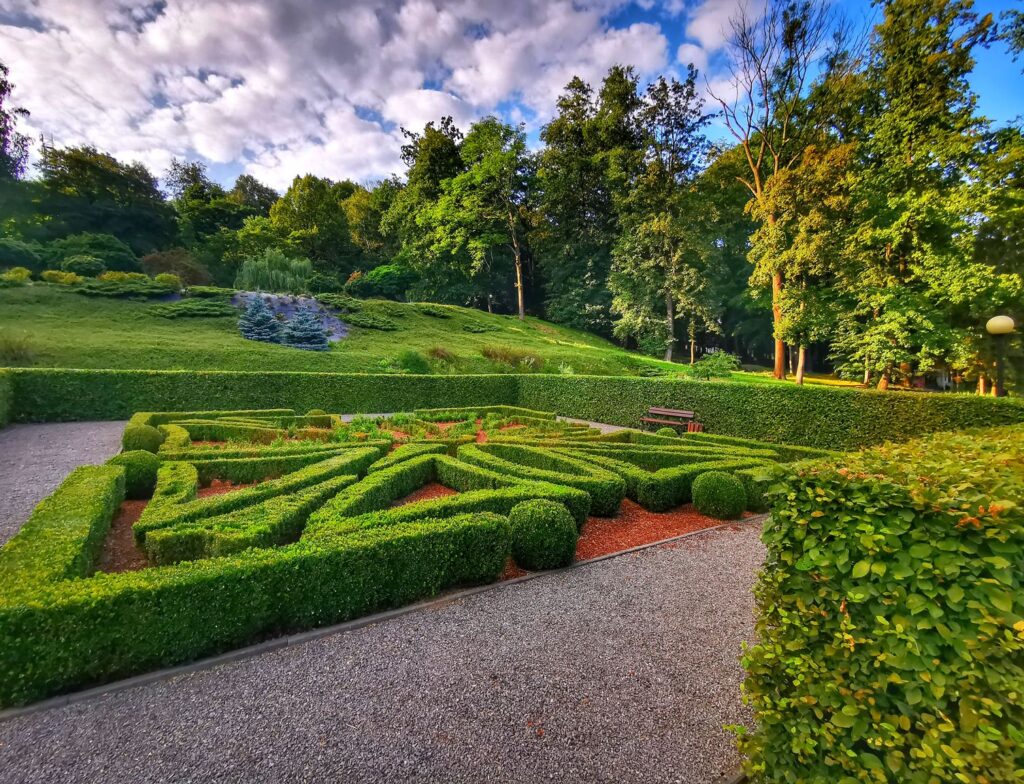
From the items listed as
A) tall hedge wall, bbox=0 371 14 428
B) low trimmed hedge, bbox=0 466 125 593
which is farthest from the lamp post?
tall hedge wall, bbox=0 371 14 428

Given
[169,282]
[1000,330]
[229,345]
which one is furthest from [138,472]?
[169,282]

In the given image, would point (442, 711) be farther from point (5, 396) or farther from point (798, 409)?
point (5, 396)

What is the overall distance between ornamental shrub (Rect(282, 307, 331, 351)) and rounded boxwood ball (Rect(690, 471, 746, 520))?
20.2m

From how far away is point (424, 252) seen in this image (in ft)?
123

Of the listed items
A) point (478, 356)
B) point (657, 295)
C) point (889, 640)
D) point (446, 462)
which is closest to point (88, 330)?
point (478, 356)

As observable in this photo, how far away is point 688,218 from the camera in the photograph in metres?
28.2

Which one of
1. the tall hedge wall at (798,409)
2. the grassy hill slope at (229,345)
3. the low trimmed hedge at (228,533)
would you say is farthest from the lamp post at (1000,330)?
the grassy hill slope at (229,345)

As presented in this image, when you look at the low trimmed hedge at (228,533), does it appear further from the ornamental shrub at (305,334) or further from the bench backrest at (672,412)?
the ornamental shrub at (305,334)

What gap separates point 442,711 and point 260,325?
77.7 feet

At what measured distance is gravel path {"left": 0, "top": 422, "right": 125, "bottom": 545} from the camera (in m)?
5.82

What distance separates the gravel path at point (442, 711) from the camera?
2.30 metres

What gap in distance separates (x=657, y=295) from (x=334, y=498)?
2856 cm

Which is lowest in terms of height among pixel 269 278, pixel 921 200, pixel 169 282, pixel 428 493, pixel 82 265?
pixel 428 493

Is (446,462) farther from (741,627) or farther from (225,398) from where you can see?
(225,398)
